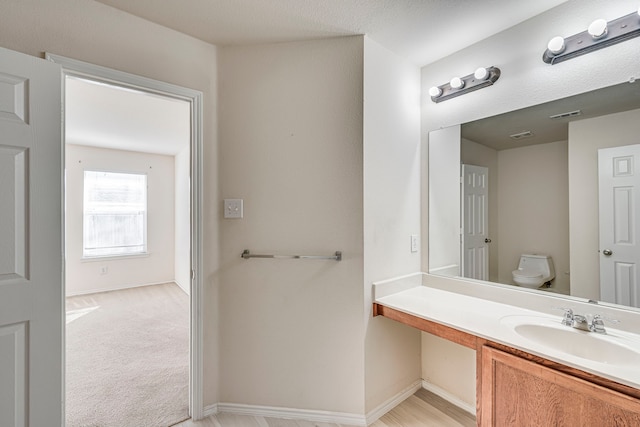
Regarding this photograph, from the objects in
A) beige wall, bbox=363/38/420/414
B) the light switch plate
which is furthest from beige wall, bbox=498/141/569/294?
the light switch plate

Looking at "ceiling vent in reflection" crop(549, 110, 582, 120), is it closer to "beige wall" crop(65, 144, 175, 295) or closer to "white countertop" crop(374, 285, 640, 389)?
"white countertop" crop(374, 285, 640, 389)

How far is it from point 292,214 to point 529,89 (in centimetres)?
154

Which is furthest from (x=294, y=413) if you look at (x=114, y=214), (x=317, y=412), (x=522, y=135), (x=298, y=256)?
(x=114, y=214)

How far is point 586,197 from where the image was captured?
4.86ft

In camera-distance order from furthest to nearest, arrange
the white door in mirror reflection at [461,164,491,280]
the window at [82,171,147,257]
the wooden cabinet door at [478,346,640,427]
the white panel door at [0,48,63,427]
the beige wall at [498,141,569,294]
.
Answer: the window at [82,171,147,257]
the white door in mirror reflection at [461,164,491,280]
the beige wall at [498,141,569,294]
the white panel door at [0,48,63,427]
the wooden cabinet door at [478,346,640,427]

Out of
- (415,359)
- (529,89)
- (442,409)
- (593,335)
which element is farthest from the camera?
(415,359)

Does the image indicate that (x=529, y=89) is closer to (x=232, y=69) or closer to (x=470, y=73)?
(x=470, y=73)

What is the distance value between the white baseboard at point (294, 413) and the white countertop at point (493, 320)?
0.74 metres

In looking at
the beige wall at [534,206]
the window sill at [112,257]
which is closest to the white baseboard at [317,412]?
the beige wall at [534,206]

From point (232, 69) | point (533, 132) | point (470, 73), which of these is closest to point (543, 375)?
point (533, 132)

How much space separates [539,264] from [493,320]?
0.49 metres

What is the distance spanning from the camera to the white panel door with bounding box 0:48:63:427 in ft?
3.84

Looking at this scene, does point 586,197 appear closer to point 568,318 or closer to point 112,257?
point 568,318

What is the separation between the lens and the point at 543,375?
1.13m
